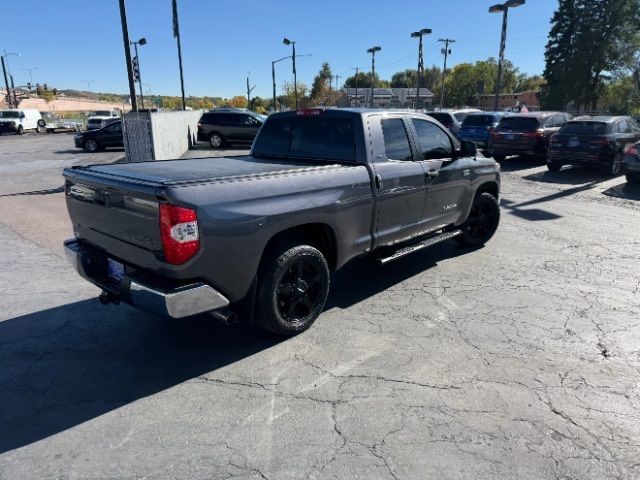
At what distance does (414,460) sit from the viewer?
254 cm

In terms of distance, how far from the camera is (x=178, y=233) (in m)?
2.89

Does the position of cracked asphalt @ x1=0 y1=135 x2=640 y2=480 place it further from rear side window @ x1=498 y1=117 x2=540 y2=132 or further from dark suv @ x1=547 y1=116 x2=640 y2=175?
rear side window @ x1=498 y1=117 x2=540 y2=132

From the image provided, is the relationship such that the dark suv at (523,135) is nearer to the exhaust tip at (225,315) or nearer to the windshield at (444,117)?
the windshield at (444,117)

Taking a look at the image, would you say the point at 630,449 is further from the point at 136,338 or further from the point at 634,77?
the point at 634,77

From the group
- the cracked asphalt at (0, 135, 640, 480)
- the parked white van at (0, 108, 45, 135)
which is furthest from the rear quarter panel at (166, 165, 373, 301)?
the parked white van at (0, 108, 45, 135)

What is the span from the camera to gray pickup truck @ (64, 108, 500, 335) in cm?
300

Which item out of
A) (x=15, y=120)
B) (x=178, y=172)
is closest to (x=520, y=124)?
(x=178, y=172)

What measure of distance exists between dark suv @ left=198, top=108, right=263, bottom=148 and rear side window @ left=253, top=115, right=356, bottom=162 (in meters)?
16.8

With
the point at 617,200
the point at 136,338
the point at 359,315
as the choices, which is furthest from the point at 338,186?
the point at 617,200

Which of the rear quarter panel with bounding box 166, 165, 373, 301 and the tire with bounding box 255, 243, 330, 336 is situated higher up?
the rear quarter panel with bounding box 166, 165, 373, 301

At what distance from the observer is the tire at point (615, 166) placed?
12.7m

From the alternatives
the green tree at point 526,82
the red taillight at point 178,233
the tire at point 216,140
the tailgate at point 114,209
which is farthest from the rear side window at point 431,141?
the green tree at point 526,82

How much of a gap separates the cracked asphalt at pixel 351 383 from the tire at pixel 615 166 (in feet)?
28.5

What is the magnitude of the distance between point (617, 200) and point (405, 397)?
9.22m
